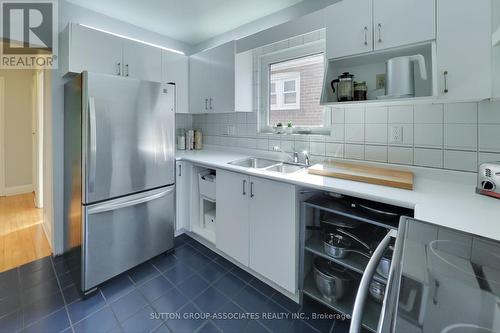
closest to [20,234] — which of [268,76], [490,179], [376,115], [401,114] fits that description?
[268,76]

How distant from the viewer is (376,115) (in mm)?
1726

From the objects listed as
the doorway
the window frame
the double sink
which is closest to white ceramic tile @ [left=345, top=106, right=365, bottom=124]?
the window frame

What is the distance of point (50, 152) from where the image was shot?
2191 mm

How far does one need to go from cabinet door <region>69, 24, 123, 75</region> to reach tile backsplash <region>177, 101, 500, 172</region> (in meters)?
1.68

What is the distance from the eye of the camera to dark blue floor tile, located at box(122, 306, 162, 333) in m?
1.43

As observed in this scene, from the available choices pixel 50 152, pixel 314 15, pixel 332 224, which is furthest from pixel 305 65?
pixel 50 152

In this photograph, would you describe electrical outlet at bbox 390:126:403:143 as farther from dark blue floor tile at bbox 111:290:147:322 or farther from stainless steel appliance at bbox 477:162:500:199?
dark blue floor tile at bbox 111:290:147:322

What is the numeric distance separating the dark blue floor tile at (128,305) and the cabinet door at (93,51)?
1787mm

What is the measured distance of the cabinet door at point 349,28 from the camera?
56.2 inches

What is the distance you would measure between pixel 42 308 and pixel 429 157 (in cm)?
273

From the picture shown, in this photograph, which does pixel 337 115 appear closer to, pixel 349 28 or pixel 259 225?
pixel 349 28

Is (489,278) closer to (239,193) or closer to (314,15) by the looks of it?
(239,193)

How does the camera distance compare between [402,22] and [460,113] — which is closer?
[402,22]

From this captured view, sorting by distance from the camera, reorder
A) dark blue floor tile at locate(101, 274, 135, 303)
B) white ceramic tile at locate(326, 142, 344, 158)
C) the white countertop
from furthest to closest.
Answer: white ceramic tile at locate(326, 142, 344, 158) < dark blue floor tile at locate(101, 274, 135, 303) < the white countertop
